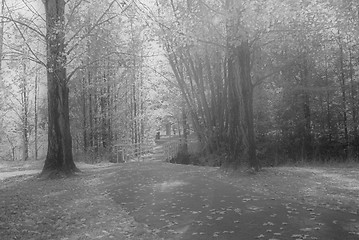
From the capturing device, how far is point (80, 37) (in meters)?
13.6

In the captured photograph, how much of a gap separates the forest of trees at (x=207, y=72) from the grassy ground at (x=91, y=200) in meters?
1.96

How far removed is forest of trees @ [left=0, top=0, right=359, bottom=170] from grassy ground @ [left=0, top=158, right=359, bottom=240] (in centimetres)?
196

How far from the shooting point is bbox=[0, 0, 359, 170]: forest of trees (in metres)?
12.8

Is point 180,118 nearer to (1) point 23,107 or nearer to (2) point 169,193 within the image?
(1) point 23,107

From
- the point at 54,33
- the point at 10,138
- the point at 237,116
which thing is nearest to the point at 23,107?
the point at 10,138

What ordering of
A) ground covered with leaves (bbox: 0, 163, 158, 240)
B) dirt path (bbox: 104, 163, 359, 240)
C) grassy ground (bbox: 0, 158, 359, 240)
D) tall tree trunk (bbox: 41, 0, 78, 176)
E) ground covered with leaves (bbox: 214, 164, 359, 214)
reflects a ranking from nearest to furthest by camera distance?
dirt path (bbox: 104, 163, 359, 240) < ground covered with leaves (bbox: 0, 163, 158, 240) < grassy ground (bbox: 0, 158, 359, 240) < ground covered with leaves (bbox: 214, 164, 359, 214) < tall tree trunk (bbox: 41, 0, 78, 176)

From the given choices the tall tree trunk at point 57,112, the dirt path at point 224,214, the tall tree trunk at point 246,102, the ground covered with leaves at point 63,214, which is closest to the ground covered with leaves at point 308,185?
the dirt path at point 224,214

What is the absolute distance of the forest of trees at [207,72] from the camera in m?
12.8

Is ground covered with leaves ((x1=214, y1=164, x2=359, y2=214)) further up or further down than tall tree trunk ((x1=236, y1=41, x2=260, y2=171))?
further down

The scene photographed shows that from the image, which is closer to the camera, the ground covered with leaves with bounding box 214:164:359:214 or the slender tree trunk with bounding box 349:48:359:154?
the ground covered with leaves with bounding box 214:164:359:214

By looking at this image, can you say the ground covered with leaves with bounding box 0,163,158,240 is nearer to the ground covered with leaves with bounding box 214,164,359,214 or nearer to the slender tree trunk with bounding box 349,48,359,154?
the ground covered with leaves with bounding box 214,164,359,214

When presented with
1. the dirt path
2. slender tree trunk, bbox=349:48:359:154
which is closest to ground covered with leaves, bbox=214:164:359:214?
the dirt path

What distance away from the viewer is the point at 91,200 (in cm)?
971

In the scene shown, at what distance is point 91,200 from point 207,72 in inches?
580
